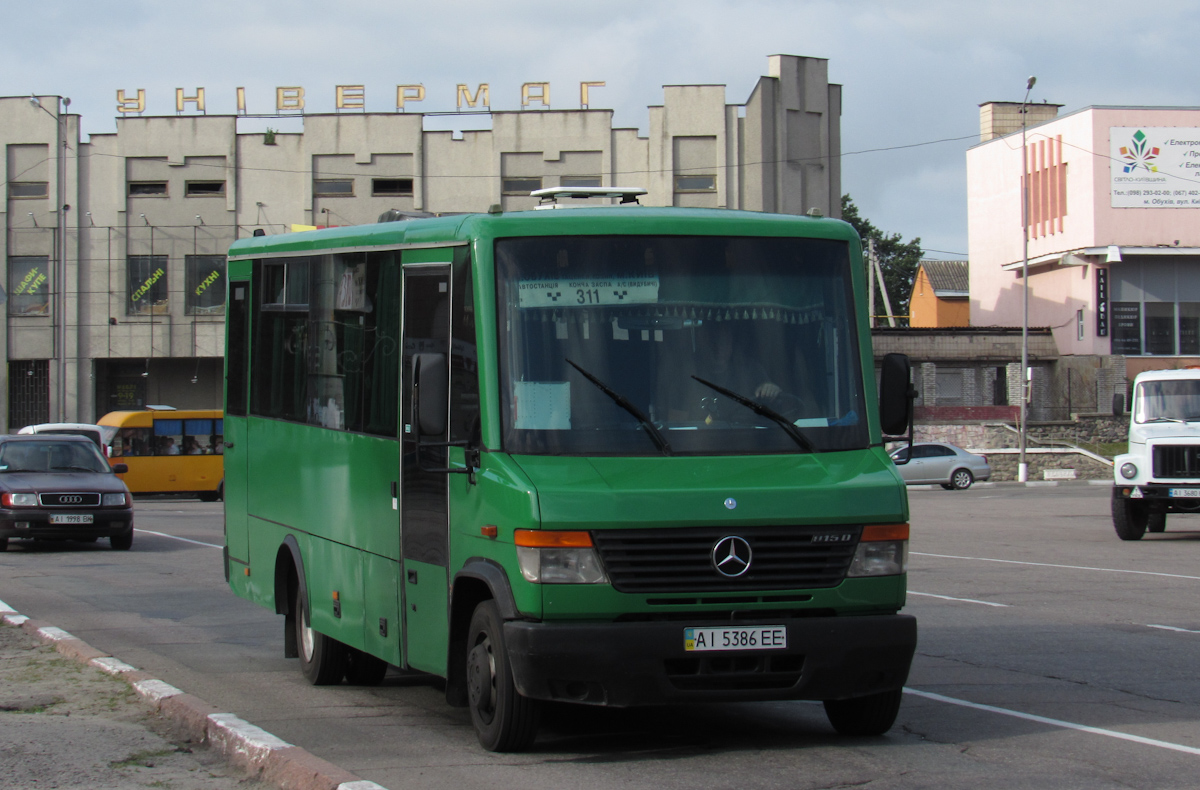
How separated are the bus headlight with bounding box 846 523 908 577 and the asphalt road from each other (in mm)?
865

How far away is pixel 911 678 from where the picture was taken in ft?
30.9

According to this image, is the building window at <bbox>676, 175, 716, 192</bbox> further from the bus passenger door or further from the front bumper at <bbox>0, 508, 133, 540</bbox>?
the bus passenger door

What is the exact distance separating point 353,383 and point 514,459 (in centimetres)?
206

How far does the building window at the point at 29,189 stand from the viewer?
58469 mm

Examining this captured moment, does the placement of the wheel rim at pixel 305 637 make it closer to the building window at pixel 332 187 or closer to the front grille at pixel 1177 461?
the front grille at pixel 1177 461

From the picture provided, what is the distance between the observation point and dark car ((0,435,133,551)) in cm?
2139

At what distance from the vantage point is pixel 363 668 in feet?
30.8

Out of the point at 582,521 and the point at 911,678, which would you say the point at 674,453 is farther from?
the point at 911,678

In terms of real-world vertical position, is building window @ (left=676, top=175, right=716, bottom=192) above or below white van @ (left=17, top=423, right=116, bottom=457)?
above

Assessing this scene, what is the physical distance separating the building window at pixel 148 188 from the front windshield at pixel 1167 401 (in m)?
44.8

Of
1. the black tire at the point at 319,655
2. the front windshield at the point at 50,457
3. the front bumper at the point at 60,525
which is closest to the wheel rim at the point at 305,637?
the black tire at the point at 319,655

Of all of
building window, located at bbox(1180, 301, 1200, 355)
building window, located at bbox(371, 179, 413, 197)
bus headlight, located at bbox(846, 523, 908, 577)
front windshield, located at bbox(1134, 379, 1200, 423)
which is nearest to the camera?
bus headlight, located at bbox(846, 523, 908, 577)

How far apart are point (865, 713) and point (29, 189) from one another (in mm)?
57252

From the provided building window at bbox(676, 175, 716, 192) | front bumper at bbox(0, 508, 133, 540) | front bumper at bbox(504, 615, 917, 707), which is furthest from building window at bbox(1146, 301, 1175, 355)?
front bumper at bbox(504, 615, 917, 707)
